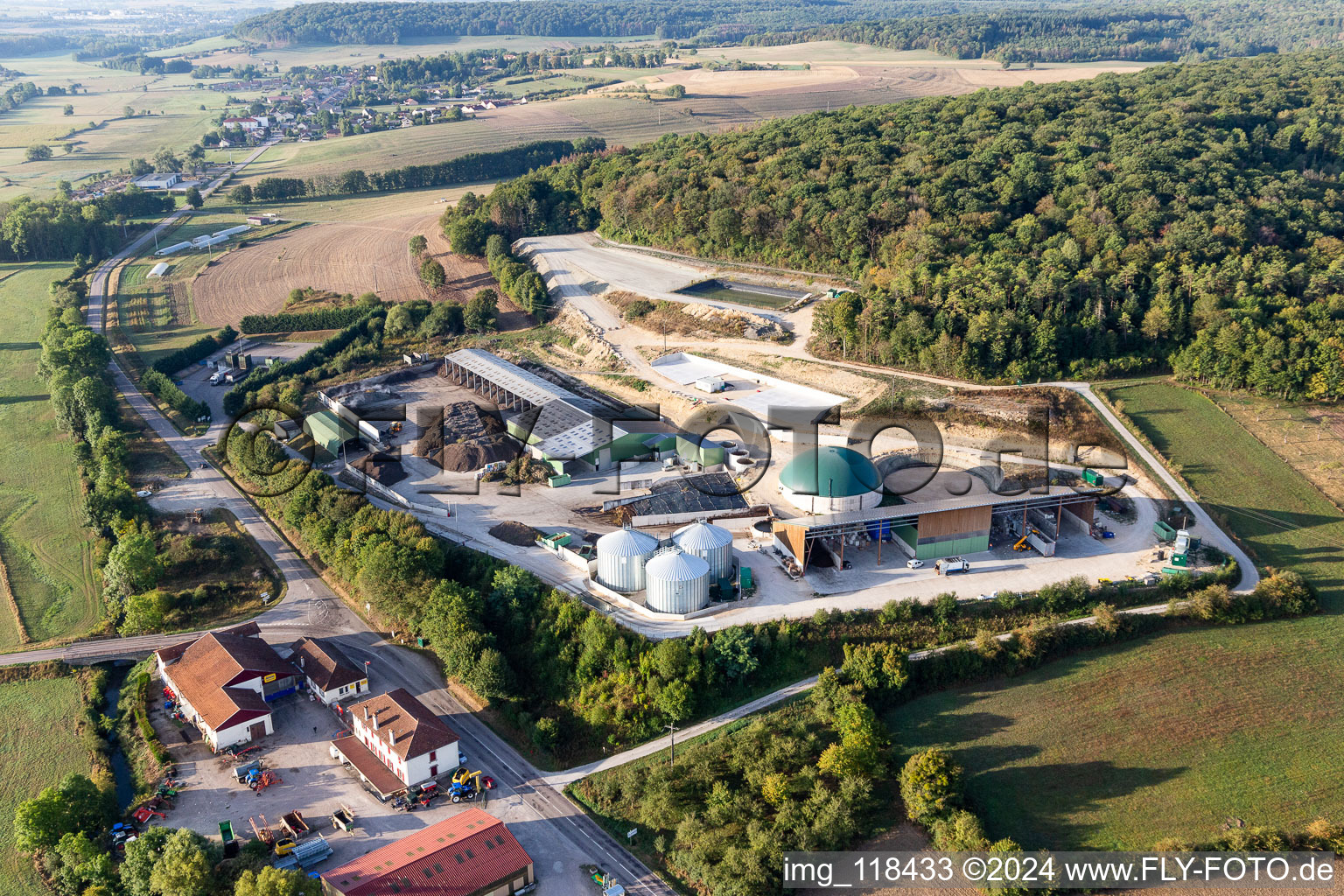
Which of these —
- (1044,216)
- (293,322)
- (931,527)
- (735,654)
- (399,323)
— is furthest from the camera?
(293,322)

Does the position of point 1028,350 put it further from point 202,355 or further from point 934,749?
point 202,355

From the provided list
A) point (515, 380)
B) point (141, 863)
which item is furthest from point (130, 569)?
point (515, 380)

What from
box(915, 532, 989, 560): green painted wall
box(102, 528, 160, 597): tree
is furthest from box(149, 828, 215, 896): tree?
box(915, 532, 989, 560): green painted wall

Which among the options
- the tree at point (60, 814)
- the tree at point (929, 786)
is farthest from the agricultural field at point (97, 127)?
the tree at point (929, 786)

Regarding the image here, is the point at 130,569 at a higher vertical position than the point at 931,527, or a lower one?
lower

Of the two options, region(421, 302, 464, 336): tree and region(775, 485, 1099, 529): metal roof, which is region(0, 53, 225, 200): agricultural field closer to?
region(421, 302, 464, 336): tree

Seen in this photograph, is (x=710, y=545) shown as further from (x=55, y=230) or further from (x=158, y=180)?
(x=158, y=180)
